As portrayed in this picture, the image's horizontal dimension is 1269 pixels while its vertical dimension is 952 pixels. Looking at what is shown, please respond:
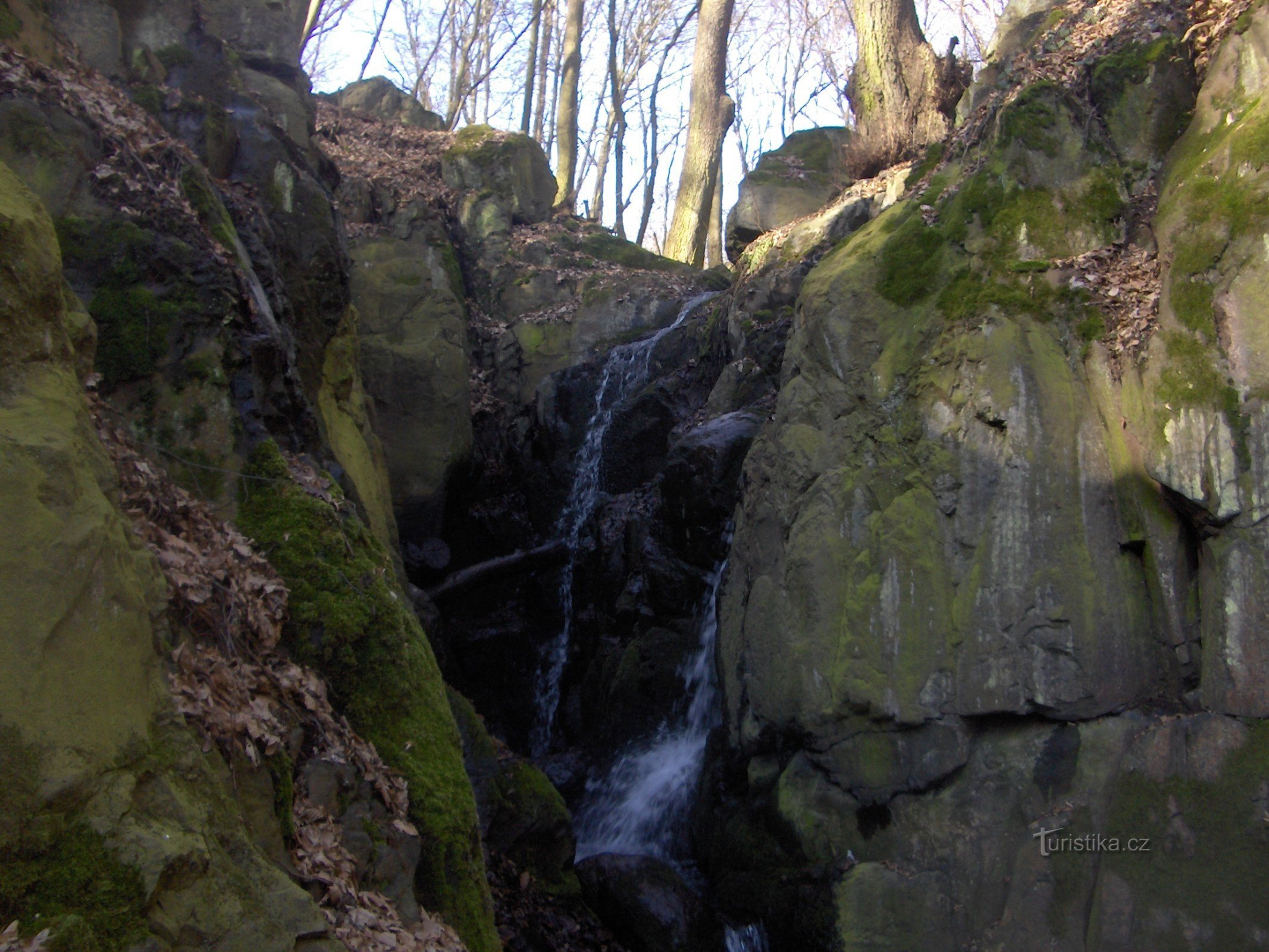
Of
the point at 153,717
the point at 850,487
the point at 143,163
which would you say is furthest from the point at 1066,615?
the point at 143,163

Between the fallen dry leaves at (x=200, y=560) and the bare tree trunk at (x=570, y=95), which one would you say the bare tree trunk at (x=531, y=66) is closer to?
the bare tree trunk at (x=570, y=95)

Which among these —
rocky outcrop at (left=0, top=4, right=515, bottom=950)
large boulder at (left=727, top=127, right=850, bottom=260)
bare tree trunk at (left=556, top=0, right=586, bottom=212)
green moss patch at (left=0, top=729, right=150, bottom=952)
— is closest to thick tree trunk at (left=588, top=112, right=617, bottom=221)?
bare tree trunk at (left=556, top=0, right=586, bottom=212)

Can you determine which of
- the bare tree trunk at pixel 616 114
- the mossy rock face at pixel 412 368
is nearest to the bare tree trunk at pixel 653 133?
the bare tree trunk at pixel 616 114

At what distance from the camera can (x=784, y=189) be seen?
13750mm

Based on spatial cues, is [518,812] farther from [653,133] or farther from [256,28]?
[653,133]

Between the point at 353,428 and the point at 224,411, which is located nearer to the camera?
the point at 224,411

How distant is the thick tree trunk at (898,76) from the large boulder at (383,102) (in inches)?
428

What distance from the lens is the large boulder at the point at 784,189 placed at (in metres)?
13.5

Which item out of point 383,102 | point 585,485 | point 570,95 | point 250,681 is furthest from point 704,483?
point 570,95

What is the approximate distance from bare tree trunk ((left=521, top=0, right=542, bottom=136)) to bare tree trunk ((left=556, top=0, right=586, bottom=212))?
1.83 m

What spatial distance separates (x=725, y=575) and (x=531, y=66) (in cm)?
2016

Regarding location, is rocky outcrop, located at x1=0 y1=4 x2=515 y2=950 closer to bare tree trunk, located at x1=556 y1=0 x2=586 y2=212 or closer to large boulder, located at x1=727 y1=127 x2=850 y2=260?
large boulder, located at x1=727 y1=127 x2=850 y2=260

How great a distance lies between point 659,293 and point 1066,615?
33.5 feet

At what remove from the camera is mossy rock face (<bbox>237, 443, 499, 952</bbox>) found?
4.85 metres
